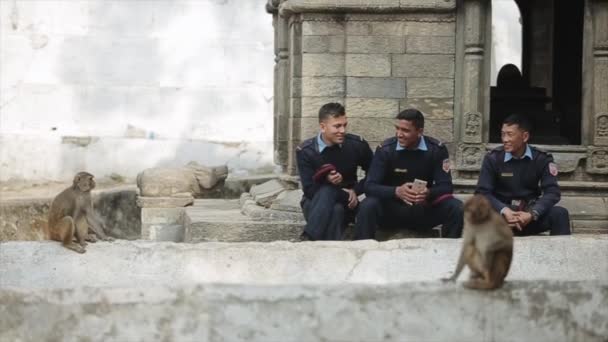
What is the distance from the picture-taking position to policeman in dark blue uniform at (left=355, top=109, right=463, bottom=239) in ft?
30.9

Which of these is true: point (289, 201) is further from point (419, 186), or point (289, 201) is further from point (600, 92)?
point (600, 92)

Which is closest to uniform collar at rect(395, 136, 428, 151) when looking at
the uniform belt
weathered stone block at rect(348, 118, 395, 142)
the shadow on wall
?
the uniform belt

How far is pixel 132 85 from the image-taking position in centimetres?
1695

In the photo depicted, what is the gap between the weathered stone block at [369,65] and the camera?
35.5 ft

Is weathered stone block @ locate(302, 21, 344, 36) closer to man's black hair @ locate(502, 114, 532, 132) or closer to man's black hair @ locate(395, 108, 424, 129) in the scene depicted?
man's black hair @ locate(395, 108, 424, 129)

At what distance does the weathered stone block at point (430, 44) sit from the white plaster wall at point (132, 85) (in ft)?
21.0

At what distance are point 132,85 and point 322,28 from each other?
6.56 meters

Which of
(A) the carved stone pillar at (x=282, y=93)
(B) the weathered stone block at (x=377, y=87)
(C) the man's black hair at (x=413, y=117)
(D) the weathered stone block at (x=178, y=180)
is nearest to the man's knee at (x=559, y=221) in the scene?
(C) the man's black hair at (x=413, y=117)

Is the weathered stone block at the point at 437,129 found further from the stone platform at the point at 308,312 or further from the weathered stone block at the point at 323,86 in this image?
the stone platform at the point at 308,312

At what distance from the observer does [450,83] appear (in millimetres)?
10859

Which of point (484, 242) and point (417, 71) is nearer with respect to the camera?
point (484, 242)

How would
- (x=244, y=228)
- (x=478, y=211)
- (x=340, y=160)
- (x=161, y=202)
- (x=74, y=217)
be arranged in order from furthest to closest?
(x=161, y=202)
(x=244, y=228)
(x=340, y=160)
(x=74, y=217)
(x=478, y=211)

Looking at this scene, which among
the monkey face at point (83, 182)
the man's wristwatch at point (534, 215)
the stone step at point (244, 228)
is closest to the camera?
the monkey face at point (83, 182)

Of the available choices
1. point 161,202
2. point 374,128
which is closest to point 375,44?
point 374,128
